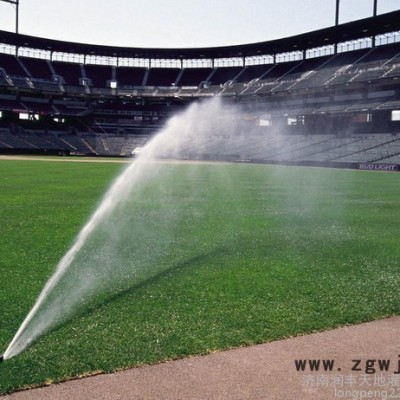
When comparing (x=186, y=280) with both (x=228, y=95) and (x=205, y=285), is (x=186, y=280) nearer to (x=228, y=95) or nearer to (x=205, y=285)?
(x=205, y=285)

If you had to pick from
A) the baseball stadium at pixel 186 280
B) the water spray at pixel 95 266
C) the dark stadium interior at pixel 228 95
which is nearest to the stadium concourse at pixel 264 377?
the baseball stadium at pixel 186 280

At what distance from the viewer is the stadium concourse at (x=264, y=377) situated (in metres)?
3.89

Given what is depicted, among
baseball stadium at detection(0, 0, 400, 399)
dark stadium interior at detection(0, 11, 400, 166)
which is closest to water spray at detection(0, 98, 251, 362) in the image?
baseball stadium at detection(0, 0, 400, 399)

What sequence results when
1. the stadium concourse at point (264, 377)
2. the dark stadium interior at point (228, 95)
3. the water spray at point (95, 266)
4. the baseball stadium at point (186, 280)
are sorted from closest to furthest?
the stadium concourse at point (264, 377) → the baseball stadium at point (186, 280) → the water spray at point (95, 266) → the dark stadium interior at point (228, 95)

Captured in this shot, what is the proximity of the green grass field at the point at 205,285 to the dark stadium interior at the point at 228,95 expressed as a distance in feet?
134

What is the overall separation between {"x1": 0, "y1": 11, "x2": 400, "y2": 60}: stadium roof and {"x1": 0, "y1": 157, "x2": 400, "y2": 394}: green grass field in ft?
181

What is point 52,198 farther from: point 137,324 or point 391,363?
point 391,363

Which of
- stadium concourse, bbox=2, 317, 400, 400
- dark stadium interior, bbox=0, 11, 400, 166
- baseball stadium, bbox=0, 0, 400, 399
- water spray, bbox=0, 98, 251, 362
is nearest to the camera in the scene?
stadium concourse, bbox=2, 317, 400, 400

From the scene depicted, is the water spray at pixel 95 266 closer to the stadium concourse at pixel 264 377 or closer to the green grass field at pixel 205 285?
the green grass field at pixel 205 285

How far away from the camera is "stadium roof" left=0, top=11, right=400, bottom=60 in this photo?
60781 mm

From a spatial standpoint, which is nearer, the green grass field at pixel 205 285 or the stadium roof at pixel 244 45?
the green grass field at pixel 205 285

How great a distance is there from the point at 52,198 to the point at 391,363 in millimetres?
15700

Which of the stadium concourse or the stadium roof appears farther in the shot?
the stadium roof

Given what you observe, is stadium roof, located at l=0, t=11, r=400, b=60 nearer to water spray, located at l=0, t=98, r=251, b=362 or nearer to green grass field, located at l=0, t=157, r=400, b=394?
green grass field, located at l=0, t=157, r=400, b=394
